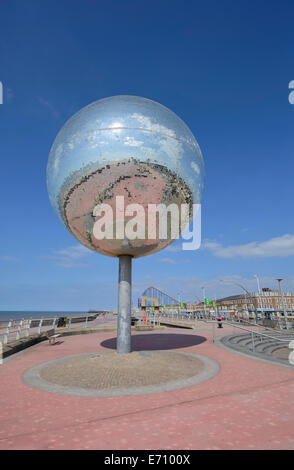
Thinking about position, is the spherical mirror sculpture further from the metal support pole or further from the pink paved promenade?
the pink paved promenade

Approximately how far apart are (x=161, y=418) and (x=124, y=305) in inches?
202

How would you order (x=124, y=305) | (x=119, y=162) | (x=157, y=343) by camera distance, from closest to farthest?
(x=119, y=162) < (x=124, y=305) < (x=157, y=343)

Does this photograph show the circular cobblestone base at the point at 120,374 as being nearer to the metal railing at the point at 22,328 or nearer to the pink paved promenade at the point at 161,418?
the pink paved promenade at the point at 161,418

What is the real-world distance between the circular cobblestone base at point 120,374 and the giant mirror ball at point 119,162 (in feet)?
13.1

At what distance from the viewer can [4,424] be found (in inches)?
168

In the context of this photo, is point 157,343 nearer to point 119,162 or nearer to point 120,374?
point 120,374

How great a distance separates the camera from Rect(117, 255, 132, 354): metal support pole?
9.19 metres

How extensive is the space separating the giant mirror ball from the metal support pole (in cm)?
140

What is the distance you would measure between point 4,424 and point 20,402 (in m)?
1.13

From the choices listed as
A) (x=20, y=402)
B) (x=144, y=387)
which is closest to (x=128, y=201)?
(x=144, y=387)

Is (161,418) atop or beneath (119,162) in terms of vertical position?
beneath

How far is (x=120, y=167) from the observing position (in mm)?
7191

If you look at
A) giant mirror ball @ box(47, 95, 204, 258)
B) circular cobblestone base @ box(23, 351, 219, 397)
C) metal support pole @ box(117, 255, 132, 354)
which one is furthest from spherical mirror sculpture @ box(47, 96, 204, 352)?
circular cobblestone base @ box(23, 351, 219, 397)

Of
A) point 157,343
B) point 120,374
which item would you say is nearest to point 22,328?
point 157,343
